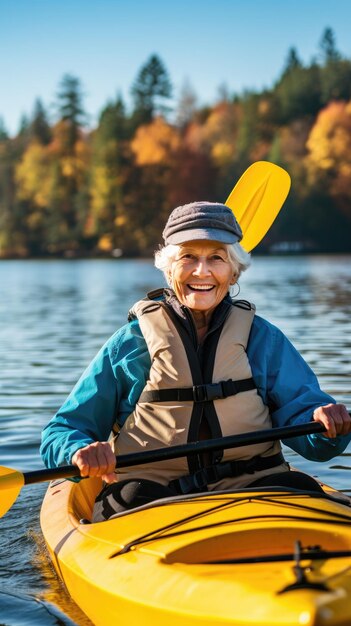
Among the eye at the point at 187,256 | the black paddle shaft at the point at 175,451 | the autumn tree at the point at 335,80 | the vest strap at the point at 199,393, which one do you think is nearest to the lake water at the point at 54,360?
the black paddle shaft at the point at 175,451

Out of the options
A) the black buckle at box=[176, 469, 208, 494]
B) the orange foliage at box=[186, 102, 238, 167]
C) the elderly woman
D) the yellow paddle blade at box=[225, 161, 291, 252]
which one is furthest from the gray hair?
the orange foliage at box=[186, 102, 238, 167]

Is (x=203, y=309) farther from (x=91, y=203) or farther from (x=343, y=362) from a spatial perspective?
(x=91, y=203)

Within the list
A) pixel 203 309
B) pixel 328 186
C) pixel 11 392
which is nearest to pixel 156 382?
pixel 203 309

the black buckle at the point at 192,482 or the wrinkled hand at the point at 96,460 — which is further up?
the wrinkled hand at the point at 96,460

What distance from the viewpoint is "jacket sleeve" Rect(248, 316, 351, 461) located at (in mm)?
3590

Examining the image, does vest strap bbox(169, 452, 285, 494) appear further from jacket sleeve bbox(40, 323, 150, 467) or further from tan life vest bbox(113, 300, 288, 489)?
jacket sleeve bbox(40, 323, 150, 467)

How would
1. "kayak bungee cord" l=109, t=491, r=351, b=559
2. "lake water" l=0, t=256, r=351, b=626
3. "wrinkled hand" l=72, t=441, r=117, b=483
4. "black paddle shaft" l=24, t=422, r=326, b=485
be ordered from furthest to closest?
"lake water" l=0, t=256, r=351, b=626 → "black paddle shaft" l=24, t=422, r=326, b=485 → "wrinkled hand" l=72, t=441, r=117, b=483 → "kayak bungee cord" l=109, t=491, r=351, b=559

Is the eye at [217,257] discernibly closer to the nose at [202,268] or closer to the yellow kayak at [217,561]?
the nose at [202,268]

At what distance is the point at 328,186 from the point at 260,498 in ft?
178

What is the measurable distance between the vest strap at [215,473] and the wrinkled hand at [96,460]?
35 centimetres

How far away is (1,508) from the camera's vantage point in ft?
11.5

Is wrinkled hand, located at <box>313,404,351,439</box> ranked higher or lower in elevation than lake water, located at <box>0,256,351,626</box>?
higher

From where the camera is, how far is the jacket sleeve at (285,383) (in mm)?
3590

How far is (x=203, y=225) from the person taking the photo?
3525mm
